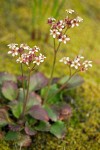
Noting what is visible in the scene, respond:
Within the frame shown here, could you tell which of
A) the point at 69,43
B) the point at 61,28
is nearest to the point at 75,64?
the point at 61,28

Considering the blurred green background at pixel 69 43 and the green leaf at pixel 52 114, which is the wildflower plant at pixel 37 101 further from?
the blurred green background at pixel 69 43

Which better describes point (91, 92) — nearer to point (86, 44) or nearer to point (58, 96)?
point (58, 96)

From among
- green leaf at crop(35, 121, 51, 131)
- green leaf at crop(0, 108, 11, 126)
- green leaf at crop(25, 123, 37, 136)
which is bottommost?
green leaf at crop(25, 123, 37, 136)

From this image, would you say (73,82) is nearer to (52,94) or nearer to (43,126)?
(52,94)

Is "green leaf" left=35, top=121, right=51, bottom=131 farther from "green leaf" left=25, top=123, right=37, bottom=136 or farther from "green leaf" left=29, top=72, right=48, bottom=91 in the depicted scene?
"green leaf" left=29, top=72, right=48, bottom=91

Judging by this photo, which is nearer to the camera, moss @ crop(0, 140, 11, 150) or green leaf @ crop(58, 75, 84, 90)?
moss @ crop(0, 140, 11, 150)

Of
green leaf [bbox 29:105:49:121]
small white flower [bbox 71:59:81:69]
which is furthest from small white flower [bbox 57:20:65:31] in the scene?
green leaf [bbox 29:105:49:121]
